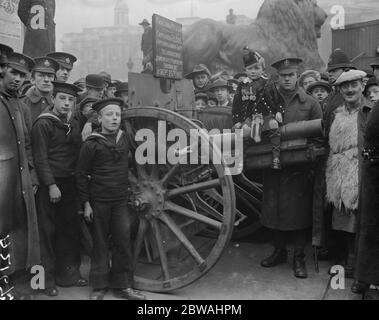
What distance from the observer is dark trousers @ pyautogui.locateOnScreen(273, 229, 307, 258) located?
3.72 m

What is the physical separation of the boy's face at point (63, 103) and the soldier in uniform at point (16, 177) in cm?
30

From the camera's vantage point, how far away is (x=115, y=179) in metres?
3.22

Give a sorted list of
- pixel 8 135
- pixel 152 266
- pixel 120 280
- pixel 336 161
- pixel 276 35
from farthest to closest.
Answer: pixel 276 35 < pixel 152 266 < pixel 336 161 < pixel 120 280 < pixel 8 135

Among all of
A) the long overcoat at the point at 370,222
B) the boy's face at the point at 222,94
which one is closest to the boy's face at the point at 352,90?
the long overcoat at the point at 370,222

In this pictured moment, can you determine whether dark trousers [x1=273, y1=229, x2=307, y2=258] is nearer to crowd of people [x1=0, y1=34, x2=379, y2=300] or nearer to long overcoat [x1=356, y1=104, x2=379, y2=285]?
crowd of people [x1=0, y1=34, x2=379, y2=300]

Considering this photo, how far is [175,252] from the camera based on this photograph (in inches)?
144

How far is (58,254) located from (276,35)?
7098 mm

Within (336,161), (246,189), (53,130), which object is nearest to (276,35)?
(246,189)

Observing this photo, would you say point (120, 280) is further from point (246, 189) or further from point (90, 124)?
point (246, 189)

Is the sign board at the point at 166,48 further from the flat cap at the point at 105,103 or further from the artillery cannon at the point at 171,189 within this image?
the flat cap at the point at 105,103

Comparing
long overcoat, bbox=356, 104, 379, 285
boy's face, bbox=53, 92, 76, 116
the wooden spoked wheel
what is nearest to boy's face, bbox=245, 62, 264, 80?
the wooden spoked wheel

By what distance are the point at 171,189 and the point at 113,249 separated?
66cm

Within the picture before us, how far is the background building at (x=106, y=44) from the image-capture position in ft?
16.9

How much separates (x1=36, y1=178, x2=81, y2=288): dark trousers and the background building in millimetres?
2088
